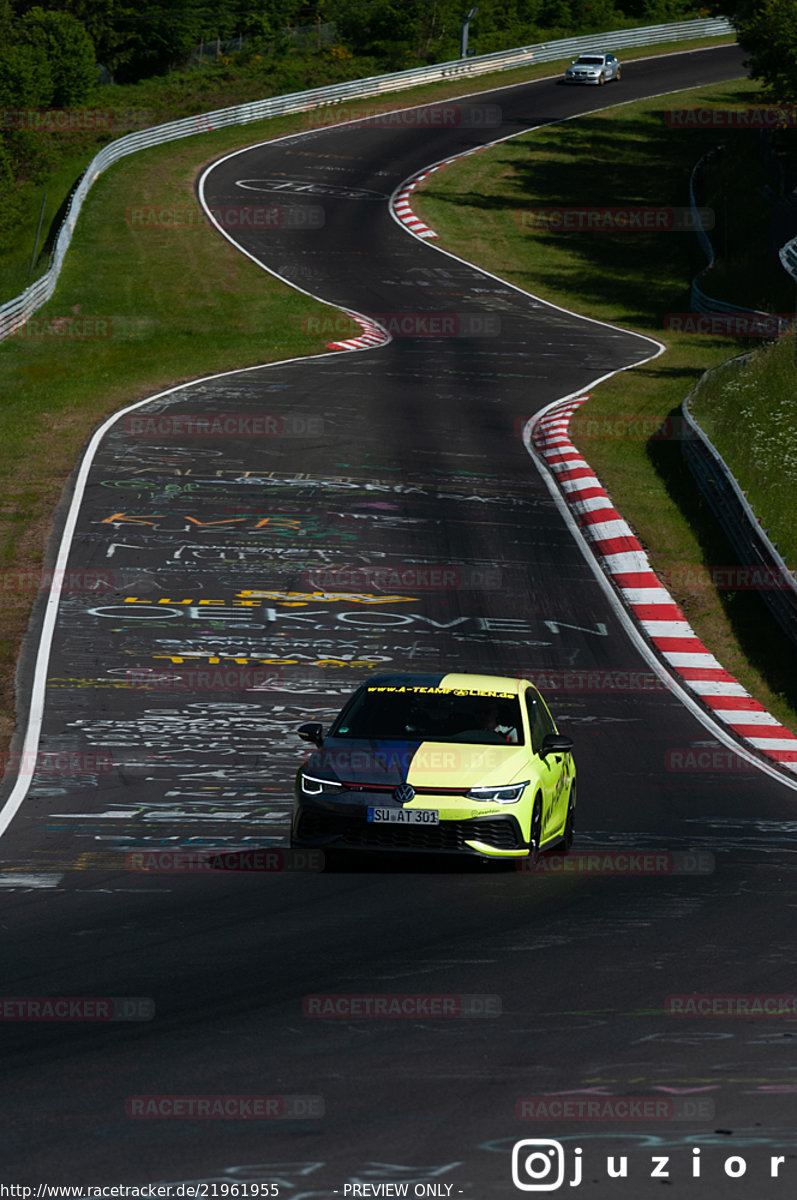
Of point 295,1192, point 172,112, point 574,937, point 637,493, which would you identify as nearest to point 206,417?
point 637,493

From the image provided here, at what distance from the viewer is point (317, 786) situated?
11766 millimetres

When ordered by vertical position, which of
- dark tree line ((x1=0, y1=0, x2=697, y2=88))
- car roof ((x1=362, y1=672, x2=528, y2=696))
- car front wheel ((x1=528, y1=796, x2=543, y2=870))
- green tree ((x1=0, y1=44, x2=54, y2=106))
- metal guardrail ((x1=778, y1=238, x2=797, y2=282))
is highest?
dark tree line ((x1=0, y1=0, x2=697, y2=88))

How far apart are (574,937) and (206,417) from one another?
25150 mm

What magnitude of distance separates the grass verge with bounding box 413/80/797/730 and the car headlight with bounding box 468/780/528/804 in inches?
353

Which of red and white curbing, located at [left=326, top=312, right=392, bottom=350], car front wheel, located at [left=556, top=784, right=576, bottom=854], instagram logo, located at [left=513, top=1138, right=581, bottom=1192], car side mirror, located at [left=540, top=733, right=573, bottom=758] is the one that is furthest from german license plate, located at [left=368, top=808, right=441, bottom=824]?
red and white curbing, located at [left=326, top=312, right=392, bottom=350]

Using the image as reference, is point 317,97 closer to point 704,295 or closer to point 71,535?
point 704,295

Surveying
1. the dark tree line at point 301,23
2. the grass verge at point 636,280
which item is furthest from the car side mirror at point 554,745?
the dark tree line at point 301,23

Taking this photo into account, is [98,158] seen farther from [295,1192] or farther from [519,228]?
[295,1192]

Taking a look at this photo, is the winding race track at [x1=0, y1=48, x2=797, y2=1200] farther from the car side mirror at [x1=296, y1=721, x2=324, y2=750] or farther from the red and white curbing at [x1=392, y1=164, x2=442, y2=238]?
the red and white curbing at [x1=392, y1=164, x2=442, y2=238]

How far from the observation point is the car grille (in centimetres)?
1151

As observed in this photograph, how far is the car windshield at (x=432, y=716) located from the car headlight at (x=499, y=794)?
2.39 ft

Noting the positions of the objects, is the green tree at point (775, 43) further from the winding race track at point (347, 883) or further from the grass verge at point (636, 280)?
the winding race track at point (347, 883)

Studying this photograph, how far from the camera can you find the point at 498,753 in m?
12.2

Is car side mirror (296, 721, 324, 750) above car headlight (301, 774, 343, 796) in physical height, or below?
above
